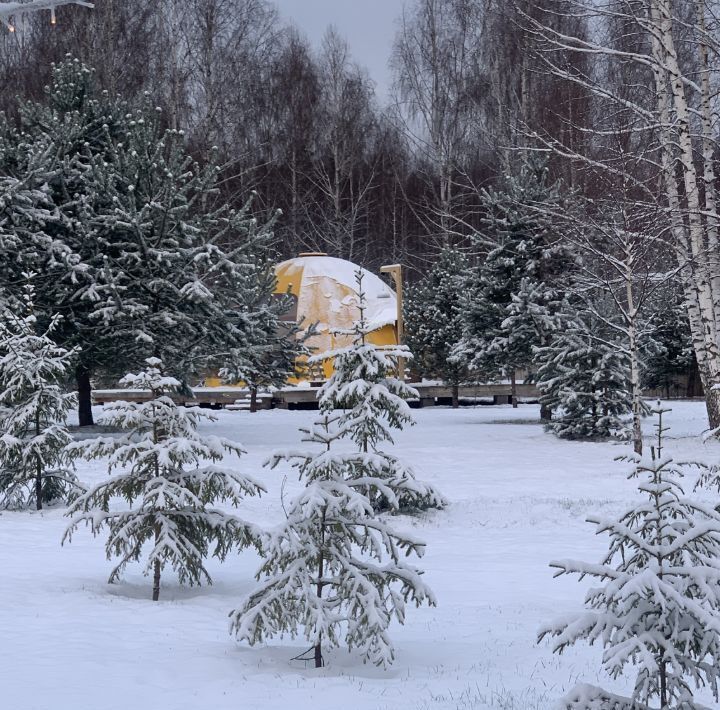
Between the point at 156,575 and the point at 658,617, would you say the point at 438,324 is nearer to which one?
the point at 156,575

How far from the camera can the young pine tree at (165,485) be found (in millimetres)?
8055

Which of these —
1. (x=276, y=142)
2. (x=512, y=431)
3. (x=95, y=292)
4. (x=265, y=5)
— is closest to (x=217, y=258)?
(x=95, y=292)

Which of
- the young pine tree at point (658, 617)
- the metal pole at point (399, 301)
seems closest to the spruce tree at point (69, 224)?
the metal pole at point (399, 301)

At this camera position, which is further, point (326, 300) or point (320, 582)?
point (326, 300)

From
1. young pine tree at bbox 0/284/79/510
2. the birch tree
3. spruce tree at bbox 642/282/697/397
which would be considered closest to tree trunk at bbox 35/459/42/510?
young pine tree at bbox 0/284/79/510

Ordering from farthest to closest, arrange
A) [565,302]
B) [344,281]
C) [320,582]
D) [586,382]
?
[344,281] < [565,302] < [586,382] < [320,582]

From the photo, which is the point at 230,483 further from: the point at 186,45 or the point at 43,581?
the point at 186,45

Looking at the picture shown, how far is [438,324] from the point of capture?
110 feet

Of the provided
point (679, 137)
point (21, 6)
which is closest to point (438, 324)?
point (679, 137)

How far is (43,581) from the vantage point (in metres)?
8.90

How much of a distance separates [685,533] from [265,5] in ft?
124

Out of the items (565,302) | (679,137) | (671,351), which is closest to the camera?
(679,137)

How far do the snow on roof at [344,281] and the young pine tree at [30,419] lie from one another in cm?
2122

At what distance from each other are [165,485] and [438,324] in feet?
85.4
